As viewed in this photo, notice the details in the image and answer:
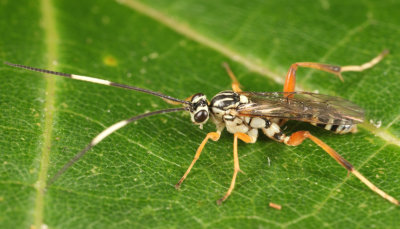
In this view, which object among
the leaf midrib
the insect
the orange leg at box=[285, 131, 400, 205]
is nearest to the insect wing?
the insect

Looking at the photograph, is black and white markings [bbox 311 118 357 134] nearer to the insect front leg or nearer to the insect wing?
the insect wing

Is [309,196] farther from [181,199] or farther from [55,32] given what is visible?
[55,32]

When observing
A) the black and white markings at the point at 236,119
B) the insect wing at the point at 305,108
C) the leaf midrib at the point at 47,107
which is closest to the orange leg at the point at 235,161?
the black and white markings at the point at 236,119

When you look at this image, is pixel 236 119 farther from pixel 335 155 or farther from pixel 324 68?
pixel 324 68

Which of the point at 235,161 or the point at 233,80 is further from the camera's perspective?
the point at 233,80

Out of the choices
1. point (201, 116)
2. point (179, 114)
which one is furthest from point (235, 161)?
point (179, 114)

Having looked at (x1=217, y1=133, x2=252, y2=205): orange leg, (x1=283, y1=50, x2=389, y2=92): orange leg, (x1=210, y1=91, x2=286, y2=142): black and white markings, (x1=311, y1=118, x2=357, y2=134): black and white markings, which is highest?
(x1=283, y1=50, x2=389, y2=92): orange leg

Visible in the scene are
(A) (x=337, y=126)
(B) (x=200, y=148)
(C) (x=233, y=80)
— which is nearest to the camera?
(B) (x=200, y=148)
